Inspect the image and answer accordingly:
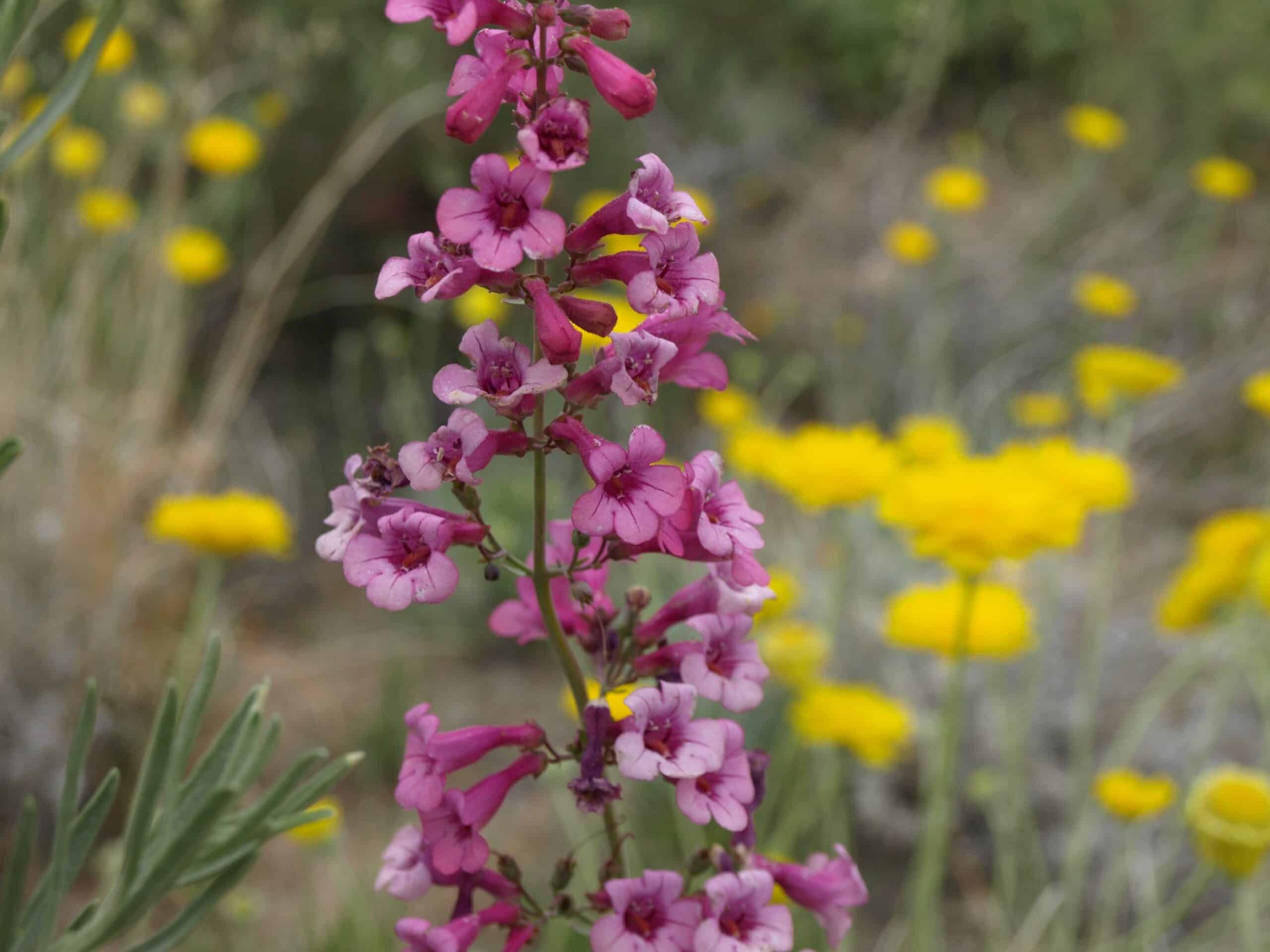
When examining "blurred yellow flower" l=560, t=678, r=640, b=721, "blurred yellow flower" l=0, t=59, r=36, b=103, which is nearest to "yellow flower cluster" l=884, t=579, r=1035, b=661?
"blurred yellow flower" l=560, t=678, r=640, b=721

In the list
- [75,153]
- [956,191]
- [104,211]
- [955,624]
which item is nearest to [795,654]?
[955,624]

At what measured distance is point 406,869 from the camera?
2.35 ft

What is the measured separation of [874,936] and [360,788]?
116 cm

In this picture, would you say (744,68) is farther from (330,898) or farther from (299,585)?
(330,898)

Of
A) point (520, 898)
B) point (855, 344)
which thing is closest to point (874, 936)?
point (520, 898)

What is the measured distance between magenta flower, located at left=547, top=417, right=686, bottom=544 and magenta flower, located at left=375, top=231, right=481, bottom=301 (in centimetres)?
10

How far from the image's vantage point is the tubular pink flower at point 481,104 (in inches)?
23.7

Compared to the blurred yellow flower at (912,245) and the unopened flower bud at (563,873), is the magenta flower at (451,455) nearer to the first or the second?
the unopened flower bud at (563,873)

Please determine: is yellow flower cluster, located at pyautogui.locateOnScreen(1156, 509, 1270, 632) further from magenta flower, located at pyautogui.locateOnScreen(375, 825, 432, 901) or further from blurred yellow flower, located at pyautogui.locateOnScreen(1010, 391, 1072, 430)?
magenta flower, located at pyautogui.locateOnScreen(375, 825, 432, 901)

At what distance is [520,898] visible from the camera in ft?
2.62

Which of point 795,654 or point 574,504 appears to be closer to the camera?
point 574,504

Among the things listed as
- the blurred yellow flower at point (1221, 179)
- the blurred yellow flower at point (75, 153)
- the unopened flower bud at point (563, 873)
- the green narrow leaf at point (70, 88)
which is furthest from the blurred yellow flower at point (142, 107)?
the blurred yellow flower at point (1221, 179)

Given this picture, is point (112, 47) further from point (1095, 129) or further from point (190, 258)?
point (1095, 129)

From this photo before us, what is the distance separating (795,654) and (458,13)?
127 cm
